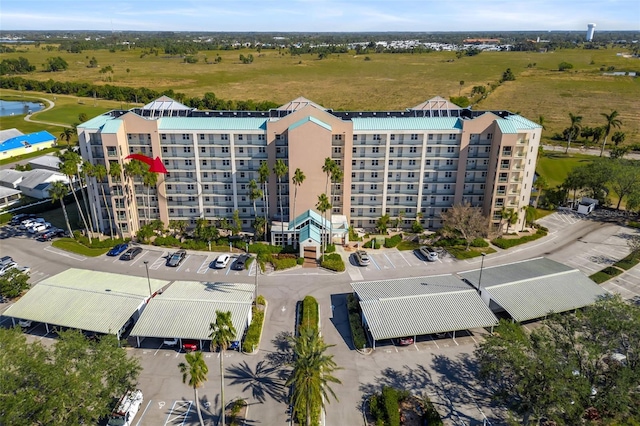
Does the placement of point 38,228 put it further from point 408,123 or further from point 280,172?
point 408,123

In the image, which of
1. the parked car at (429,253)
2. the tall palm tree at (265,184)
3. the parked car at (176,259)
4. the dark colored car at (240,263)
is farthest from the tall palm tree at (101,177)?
the parked car at (429,253)

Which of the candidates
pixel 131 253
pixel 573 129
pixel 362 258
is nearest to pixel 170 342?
pixel 131 253

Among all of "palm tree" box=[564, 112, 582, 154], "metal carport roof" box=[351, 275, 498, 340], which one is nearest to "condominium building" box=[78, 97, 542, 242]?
"metal carport roof" box=[351, 275, 498, 340]

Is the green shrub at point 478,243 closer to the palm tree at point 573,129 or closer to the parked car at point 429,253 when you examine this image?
the parked car at point 429,253

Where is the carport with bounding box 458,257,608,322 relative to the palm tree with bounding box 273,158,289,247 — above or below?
below

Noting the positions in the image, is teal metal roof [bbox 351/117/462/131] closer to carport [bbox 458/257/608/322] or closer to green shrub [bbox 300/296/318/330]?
carport [bbox 458/257/608/322]

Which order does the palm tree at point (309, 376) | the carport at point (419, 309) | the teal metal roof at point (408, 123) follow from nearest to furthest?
the palm tree at point (309, 376) < the carport at point (419, 309) < the teal metal roof at point (408, 123)
